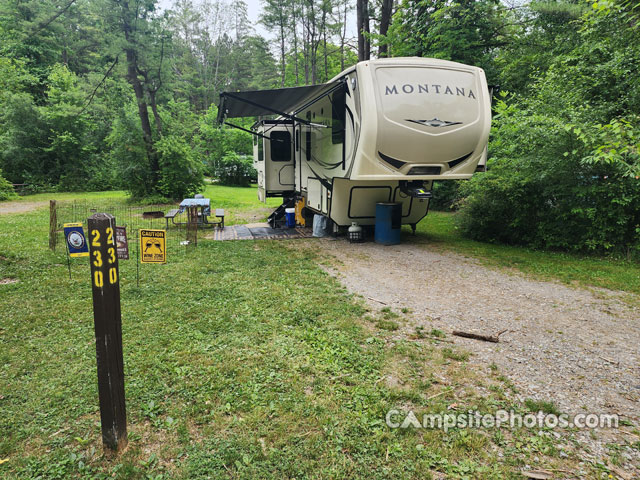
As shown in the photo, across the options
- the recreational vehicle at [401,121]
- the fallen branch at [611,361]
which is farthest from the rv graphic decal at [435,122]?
the fallen branch at [611,361]

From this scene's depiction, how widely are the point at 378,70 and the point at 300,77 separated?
2528 cm

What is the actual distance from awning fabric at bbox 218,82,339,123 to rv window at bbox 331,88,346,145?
22 cm

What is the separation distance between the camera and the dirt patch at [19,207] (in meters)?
13.5

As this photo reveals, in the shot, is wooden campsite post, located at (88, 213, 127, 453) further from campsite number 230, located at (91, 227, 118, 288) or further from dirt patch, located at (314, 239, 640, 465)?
dirt patch, located at (314, 239, 640, 465)

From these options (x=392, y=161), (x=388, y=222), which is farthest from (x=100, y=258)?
(x=388, y=222)

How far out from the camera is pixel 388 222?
8.38 metres

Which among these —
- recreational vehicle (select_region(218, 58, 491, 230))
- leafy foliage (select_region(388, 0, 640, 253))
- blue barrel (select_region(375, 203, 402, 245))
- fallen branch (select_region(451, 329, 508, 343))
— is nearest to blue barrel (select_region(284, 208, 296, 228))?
recreational vehicle (select_region(218, 58, 491, 230))

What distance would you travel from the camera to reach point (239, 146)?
26.6 m

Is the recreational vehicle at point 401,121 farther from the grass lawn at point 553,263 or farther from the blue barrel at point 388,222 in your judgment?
the grass lawn at point 553,263

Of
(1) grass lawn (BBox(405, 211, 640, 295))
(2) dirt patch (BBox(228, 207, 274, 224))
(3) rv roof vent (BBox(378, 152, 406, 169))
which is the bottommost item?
(1) grass lawn (BBox(405, 211, 640, 295))

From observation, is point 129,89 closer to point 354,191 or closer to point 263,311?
point 354,191

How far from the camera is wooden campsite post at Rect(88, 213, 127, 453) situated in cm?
215

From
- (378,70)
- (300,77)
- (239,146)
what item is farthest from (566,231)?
(300,77)

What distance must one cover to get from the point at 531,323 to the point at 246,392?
3306mm
